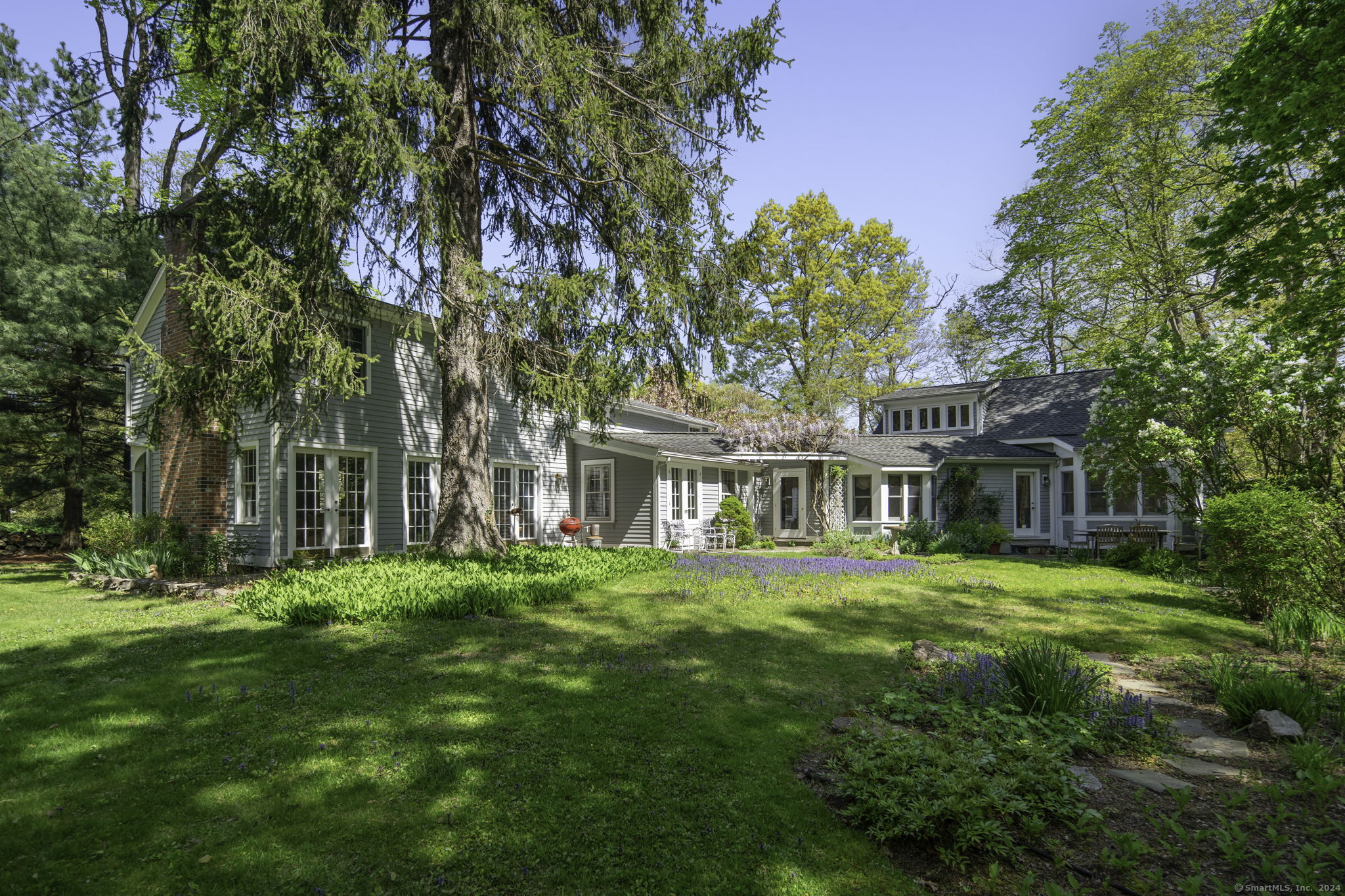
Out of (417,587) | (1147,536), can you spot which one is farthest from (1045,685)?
(1147,536)

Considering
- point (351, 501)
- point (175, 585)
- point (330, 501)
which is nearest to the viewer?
point (175, 585)

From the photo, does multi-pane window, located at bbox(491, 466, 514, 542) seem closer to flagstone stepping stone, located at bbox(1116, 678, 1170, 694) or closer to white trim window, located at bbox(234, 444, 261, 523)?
white trim window, located at bbox(234, 444, 261, 523)

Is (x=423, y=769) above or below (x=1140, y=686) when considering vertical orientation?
above

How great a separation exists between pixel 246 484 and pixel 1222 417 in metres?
19.5

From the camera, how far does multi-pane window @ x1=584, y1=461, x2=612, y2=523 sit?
18.9 m

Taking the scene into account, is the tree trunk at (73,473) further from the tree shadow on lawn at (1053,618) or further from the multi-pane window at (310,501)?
the tree shadow on lawn at (1053,618)

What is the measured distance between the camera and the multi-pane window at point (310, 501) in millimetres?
12375

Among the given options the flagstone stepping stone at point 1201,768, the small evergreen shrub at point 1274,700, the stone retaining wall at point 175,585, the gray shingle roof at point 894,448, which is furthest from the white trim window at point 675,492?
the flagstone stepping stone at point 1201,768

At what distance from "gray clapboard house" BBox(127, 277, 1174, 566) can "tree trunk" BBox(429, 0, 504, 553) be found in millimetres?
1202

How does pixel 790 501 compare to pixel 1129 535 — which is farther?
pixel 790 501

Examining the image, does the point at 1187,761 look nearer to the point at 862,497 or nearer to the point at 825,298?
the point at 862,497

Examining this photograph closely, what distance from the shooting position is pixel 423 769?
3697 mm

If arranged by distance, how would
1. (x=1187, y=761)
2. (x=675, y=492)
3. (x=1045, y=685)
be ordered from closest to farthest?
(x=1187, y=761)
(x=1045, y=685)
(x=675, y=492)

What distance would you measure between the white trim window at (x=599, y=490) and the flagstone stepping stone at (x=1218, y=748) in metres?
15.5
